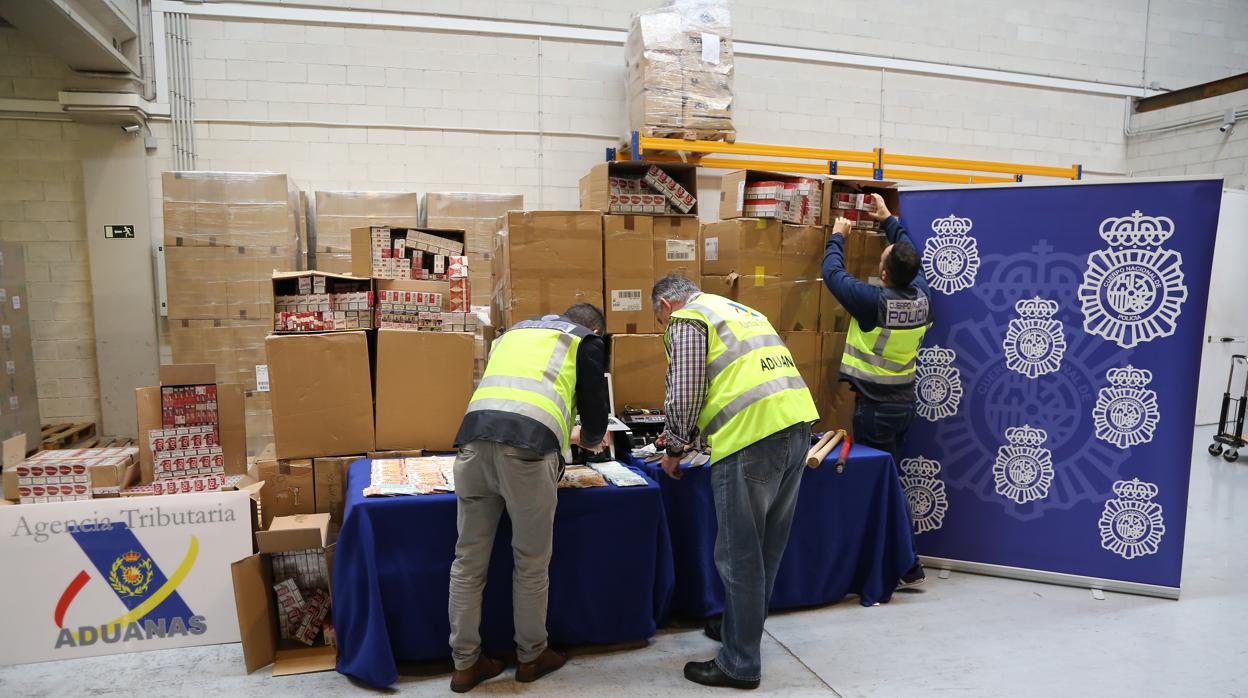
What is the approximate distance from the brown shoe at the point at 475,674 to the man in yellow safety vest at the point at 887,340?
6.70 feet

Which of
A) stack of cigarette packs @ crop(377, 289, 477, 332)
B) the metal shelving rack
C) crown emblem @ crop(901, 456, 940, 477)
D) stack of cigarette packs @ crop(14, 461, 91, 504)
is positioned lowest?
crown emblem @ crop(901, 456, 940, 477)

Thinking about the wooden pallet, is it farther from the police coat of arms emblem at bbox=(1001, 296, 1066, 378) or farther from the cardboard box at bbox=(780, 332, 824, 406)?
the police coat of arms emblem at bbox=(1001, 296, 1066, 378)

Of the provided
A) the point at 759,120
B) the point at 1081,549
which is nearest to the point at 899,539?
the point at 1081,549

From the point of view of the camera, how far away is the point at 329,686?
8.51 feet

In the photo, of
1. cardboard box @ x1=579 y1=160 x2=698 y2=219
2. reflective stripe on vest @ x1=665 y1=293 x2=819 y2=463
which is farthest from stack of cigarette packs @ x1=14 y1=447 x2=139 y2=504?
cardboard box @ x1=579 y1=160 x2=698 y2=219

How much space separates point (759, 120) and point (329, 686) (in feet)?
18.6

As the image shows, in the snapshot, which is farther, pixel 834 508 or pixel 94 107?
pixel 94 107

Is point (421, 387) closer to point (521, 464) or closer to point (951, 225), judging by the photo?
point (521, 464)

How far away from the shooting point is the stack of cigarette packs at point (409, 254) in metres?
3.51

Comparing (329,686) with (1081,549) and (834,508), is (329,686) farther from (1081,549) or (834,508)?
(1081,549)

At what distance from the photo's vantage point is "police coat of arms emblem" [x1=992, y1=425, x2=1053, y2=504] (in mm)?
3568

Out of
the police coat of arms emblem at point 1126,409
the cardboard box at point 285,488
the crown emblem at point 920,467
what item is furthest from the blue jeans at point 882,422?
the cardboard box at point 285,488

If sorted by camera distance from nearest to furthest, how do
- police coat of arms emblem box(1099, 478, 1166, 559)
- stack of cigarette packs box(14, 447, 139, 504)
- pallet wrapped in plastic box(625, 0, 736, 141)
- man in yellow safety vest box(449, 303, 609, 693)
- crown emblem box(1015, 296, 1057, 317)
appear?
man in yellow safety vest box(449, 303, 609, 693)
stack of cigarette packs box(14, 447, 139, 504)
police coat of arms emblem box(1099, 478, 1166, 559)
crown emblem box(1015, 296, 1057, 317)
pallet wrapped in plastic box(625, 0, 736, 141)

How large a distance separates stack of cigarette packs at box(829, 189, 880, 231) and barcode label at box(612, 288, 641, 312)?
138cm
